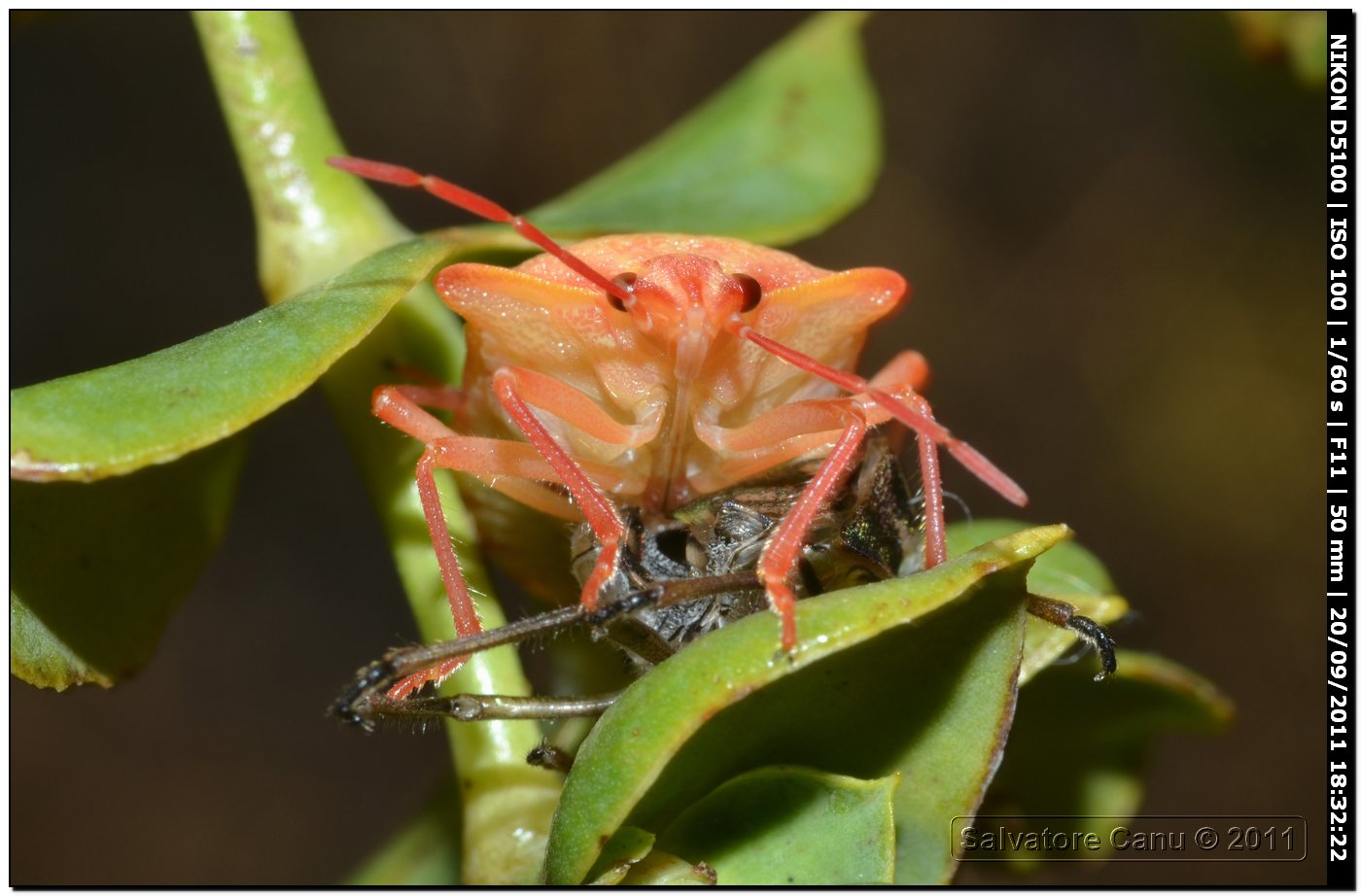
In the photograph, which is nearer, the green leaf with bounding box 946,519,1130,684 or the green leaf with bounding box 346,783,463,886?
the green leaf with bounding box 946,519,1130,684

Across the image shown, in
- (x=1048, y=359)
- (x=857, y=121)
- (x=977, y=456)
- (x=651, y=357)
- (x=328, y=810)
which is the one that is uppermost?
(x=857, y=121)

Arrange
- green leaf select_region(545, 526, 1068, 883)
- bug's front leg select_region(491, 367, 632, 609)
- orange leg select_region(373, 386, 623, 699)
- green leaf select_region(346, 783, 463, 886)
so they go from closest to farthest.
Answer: green leaf select_region(545, 526, 1068, 883) < bug's front leg select_region(491, 367, 632, 609) < orange leg select_region(373, 386, 623, 699) < green leaf select_region(346, 783, 463, 886)

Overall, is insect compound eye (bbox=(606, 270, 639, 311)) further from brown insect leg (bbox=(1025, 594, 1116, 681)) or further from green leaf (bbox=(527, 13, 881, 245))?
brown insect leg (bbox=(1025, 594, 1116, 681))

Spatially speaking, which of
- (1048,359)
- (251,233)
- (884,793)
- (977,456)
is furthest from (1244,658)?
(251,233)

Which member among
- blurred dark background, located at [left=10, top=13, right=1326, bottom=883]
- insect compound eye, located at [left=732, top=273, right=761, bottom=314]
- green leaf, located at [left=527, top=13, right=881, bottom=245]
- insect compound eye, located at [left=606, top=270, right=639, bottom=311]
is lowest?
blurred dark background, located at [left=10, top=13, right=1326, bottom=883]

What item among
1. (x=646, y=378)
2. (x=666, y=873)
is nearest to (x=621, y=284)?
(x=646, y=378)

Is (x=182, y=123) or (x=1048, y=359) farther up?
(x=182, y=123)

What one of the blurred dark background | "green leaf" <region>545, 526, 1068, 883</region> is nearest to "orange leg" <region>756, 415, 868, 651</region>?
"green leaf" <region>545, 526, 1068, 883</region>

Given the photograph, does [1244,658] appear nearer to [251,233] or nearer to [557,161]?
[557,161]
